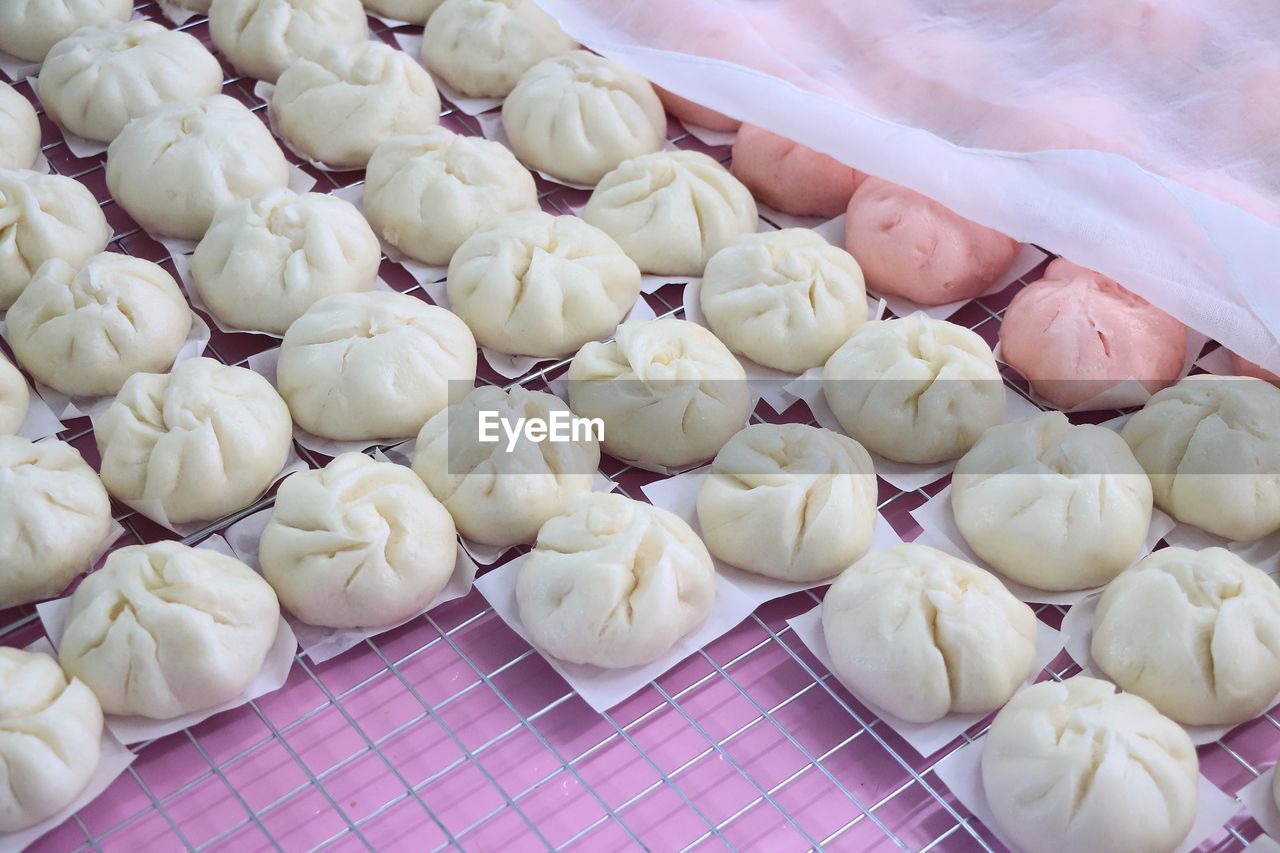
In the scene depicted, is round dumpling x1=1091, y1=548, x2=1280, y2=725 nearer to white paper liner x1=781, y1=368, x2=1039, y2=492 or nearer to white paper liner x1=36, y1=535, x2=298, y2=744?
white paper liner x1=781, y1=368, x2=1039, y2=492

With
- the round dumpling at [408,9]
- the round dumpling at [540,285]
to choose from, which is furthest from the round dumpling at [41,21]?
the round dumpling at [540,285]

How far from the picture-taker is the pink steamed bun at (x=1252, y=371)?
1849mm

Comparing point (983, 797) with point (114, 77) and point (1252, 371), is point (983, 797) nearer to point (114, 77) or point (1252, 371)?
point (1252, 371)

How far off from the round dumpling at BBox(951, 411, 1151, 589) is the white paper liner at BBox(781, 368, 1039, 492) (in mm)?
96

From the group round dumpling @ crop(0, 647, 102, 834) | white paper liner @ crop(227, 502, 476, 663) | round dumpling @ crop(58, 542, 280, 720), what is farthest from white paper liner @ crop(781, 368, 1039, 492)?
round dumpling @ crop(0, 647, 102, 834)

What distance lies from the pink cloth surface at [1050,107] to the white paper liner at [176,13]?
0.78 metres

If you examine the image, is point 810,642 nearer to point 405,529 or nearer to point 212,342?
point 405,529

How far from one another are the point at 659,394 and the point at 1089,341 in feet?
2.04

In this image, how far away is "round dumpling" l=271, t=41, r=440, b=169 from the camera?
7.03ft

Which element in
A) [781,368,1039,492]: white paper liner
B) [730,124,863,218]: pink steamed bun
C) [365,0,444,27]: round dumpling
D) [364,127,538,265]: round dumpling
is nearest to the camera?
[781,368,1039,492]: white paper liner

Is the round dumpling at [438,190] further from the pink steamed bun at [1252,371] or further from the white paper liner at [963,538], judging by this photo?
the pink steamed bun at [1252,371]

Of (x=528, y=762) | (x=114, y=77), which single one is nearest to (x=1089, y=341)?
(x=528, y=762)

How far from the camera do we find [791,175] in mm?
2119

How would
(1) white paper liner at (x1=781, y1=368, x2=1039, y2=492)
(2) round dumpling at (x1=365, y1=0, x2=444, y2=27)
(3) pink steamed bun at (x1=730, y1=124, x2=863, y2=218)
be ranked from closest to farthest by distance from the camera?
(1) white paper liner at (x1=781, y1=368, x2=1039, y2=492)
(3) pink steamed bun at (x1=730, y1=124, x2=863, y2=218)
(2) round dumpling at (x1=365, y1=0, x2=444, y2=27)
